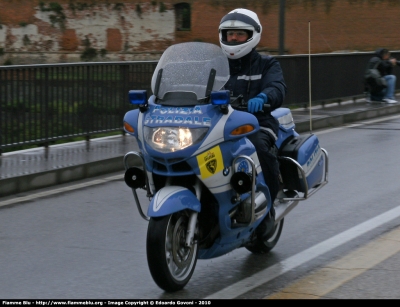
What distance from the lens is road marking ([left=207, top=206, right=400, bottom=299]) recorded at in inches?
209

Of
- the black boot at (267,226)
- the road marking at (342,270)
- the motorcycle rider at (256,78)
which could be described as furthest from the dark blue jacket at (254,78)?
the road marking at (342,270)

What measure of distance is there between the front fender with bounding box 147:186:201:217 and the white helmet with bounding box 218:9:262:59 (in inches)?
47.2

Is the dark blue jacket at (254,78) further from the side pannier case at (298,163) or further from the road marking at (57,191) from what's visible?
the road marking at (57,191)

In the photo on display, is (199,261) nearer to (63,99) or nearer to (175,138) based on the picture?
(175,138)

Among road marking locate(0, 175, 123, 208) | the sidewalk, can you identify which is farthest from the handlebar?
the sidewalk

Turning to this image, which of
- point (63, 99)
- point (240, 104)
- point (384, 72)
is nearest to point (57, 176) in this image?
point (63, 99)

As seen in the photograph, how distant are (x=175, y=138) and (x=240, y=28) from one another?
1.15 m

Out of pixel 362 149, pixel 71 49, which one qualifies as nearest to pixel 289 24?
pixel 71 49

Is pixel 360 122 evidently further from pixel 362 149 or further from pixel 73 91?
pixel 73 91

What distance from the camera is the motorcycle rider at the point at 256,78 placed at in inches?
225

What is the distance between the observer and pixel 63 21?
48.7m

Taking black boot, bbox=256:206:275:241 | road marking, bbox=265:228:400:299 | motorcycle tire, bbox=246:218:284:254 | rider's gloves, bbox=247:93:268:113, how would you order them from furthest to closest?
1. motorcycle tire, bbox=246:218:284:254
2. black boot, bbox=256:206:275:241
3. rider's gloves, bbox=247:93:268:113
4. road marking, bbox=265:228:400:299

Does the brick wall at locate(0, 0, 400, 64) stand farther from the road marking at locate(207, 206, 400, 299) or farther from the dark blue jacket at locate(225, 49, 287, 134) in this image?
the dark blue jacket at locate(225, 49, 287, 134)

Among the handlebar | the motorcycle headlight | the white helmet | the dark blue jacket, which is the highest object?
the white helmet
